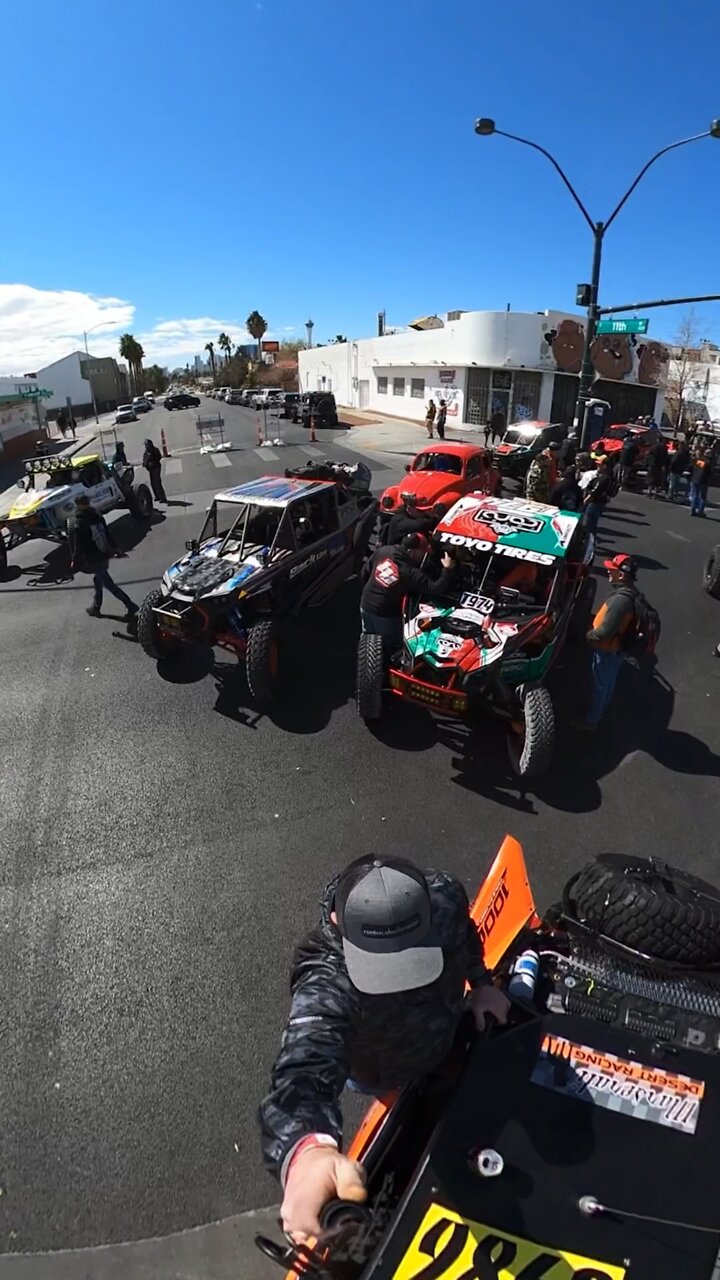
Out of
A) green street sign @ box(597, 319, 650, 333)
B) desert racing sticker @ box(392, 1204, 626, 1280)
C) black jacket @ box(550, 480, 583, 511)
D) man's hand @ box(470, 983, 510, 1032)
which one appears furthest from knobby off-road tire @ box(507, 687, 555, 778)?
green street sign @ box(597, 319, 650, 333)

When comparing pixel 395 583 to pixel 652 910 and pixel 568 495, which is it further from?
pixel 568 495

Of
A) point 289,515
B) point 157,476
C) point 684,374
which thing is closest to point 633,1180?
point 289,515

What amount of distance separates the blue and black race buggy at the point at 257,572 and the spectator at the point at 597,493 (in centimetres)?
408

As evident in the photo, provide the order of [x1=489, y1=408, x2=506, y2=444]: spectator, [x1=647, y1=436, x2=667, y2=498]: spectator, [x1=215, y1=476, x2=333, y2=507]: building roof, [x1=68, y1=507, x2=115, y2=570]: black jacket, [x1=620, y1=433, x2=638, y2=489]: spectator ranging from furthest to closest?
[x1=489, y1=408, x2=506, y2=444]: spectator
[x1=620, y1=433, x2=638, y2=489]: spectator
[x1=647, y1=436, x2=667, y2=498]: spectator
[x1=68, y1=507, x2=115, y2=570]: black jacket
[x1=215, y1=476, x2=333, y2=507]: building roof

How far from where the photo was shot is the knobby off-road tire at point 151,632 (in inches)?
283

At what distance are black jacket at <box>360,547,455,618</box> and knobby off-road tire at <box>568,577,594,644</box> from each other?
82.5 inches

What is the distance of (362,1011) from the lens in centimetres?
196

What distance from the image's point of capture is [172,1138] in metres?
Answer: 2.99

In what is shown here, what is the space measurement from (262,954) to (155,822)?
169cm

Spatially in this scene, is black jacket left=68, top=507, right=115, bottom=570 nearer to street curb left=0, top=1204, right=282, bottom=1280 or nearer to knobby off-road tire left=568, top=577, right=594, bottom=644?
knobby off-road tire left=568, top=577, right=594, bottom=644

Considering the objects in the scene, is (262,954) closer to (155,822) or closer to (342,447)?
(155,822)

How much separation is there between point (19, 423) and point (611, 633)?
35.9m

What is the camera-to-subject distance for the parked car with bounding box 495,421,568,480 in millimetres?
17422

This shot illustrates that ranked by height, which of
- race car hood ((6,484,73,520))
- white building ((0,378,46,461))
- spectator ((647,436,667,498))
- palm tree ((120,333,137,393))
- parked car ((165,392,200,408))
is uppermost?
palm tree ((120,333,137,393))
